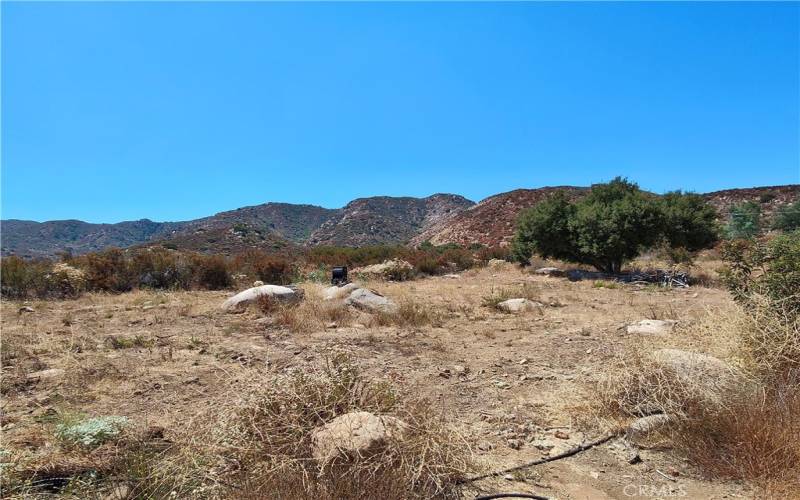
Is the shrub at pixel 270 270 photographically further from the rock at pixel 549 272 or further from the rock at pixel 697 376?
the rock at pixel 697 376

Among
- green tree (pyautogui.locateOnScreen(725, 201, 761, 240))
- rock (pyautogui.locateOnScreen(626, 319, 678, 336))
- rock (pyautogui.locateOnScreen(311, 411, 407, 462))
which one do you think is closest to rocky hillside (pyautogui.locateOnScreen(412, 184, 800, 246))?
green tree (pyautogui.locateOnScreen(725, 201, 761, 240))

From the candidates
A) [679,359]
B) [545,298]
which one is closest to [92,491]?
[679,359]

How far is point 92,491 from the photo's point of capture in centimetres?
238

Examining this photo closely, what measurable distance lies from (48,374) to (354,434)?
428cm

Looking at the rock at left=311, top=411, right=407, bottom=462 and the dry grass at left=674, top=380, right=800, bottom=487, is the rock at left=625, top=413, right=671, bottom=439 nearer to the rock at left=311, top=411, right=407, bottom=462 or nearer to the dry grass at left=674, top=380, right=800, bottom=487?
the dry grass at left=674, top=380, right=800, bottom=487

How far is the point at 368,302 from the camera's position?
29.2 feet

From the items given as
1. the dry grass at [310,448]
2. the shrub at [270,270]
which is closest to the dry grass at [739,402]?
the dry grass at [310,448]

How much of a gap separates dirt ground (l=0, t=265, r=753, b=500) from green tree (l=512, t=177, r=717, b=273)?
492 cm

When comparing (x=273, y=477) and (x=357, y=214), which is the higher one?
(x=357, y=214)

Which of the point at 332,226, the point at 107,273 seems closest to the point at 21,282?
the point at 107,273

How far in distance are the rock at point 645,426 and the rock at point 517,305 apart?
213 inches

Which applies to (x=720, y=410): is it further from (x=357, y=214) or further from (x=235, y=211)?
(x=235, y=211)

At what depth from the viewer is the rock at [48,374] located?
15.1 ft

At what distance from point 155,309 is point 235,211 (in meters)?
55.9
